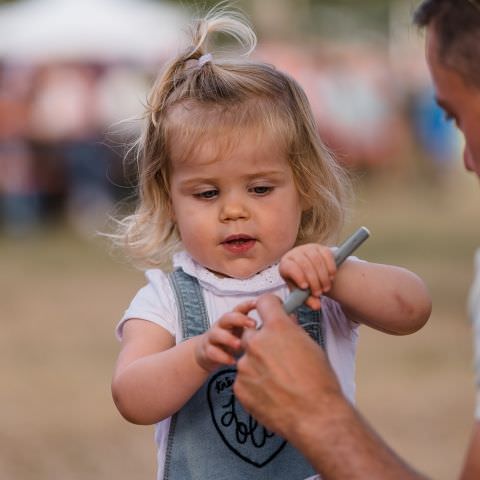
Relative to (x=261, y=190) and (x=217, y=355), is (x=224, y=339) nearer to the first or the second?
(x=217, y=355)

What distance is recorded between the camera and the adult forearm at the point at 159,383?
2.73 m

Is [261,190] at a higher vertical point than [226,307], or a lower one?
higher

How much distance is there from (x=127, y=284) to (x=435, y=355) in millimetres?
4576

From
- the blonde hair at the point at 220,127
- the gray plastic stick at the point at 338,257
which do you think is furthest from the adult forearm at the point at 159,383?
the blonde hair at the point at 220,127

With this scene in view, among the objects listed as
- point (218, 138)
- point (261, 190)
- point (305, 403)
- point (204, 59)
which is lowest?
point (305, 403)

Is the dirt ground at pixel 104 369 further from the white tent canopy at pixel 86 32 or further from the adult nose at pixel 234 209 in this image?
the white tent canopy at pixel 86 32

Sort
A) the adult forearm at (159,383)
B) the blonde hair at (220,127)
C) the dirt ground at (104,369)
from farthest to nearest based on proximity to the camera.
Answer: the dirt ground at (104,369)
the blonde hair at (220,127)
the adult forearm at (159,383)

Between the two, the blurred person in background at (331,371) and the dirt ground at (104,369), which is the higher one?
the dirt ground at (104,369)

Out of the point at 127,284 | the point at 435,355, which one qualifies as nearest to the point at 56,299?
the point at 127,284

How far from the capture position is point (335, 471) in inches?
98.3

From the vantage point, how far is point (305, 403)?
2.54 metres

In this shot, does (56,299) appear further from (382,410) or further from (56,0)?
(56,0)

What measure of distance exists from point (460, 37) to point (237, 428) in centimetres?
99

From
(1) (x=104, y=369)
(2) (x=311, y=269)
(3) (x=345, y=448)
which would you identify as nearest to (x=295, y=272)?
(2) (x=311, y=269)
